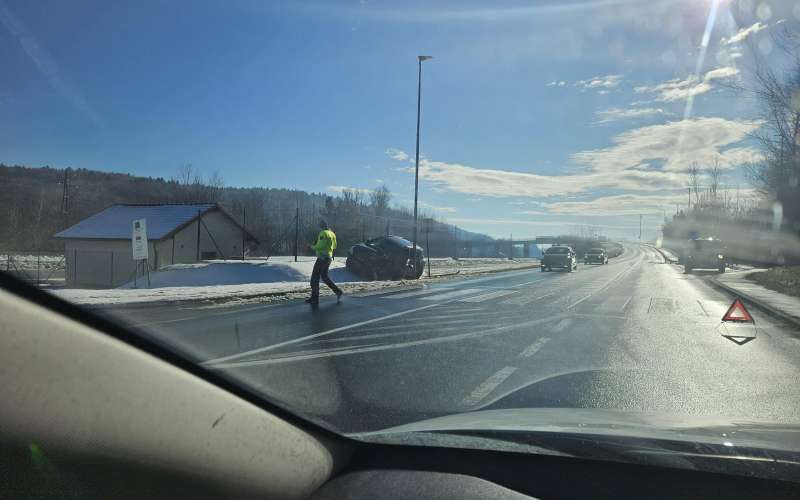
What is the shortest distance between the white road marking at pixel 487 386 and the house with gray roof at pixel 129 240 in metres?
28.0

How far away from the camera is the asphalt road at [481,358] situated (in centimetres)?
488

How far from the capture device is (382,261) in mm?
23047

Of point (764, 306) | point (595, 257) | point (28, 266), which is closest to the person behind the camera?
point (28, 266)

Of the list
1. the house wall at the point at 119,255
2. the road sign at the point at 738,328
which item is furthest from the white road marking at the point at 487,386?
the house wall at the point at 119,255

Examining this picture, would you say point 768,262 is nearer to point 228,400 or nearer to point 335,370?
point 335,370

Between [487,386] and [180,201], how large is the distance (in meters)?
43.9

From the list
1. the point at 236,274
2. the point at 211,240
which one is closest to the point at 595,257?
the point at 211,240

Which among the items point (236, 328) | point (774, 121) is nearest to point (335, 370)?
point (236, 328)

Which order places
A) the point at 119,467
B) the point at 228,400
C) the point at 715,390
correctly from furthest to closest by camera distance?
the point at 715,390, the point at 228,400, the point at 119,467

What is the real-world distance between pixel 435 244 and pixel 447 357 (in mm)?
53989

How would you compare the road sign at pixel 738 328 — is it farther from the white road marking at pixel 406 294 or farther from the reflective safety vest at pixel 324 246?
the reflective safety vest at pixel 324 246

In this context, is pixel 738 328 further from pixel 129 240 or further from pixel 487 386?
pixel 129 240

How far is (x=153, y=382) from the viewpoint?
6.02 feet

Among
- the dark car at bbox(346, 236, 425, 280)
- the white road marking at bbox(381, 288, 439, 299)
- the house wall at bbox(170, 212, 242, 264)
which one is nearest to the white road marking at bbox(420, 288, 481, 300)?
the white road marking at bbox(381, 288, 439, 299)
